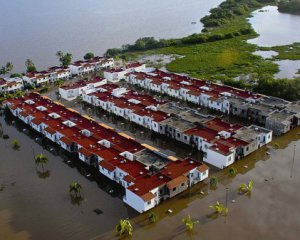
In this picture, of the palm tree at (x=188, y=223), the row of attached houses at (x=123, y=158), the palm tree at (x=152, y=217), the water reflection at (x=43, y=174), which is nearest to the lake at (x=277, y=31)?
the row of attached houses at (x=123, y=158)

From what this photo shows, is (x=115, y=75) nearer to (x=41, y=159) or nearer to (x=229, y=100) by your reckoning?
(x=229, y=100)

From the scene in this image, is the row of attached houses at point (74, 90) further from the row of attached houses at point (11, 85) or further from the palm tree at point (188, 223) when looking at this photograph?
the palm tree at point (188, 223)

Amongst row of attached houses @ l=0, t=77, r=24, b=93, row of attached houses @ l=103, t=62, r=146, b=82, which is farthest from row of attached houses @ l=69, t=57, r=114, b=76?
row of attached houses @ l=0, t=77, r=24, b=93

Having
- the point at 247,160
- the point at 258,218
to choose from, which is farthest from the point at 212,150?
the point at 258,218

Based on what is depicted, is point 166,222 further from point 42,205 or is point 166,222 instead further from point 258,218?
point 42,205

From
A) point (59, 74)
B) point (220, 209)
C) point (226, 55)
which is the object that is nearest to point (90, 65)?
point (59, 74)

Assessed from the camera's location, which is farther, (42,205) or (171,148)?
(171,148)
